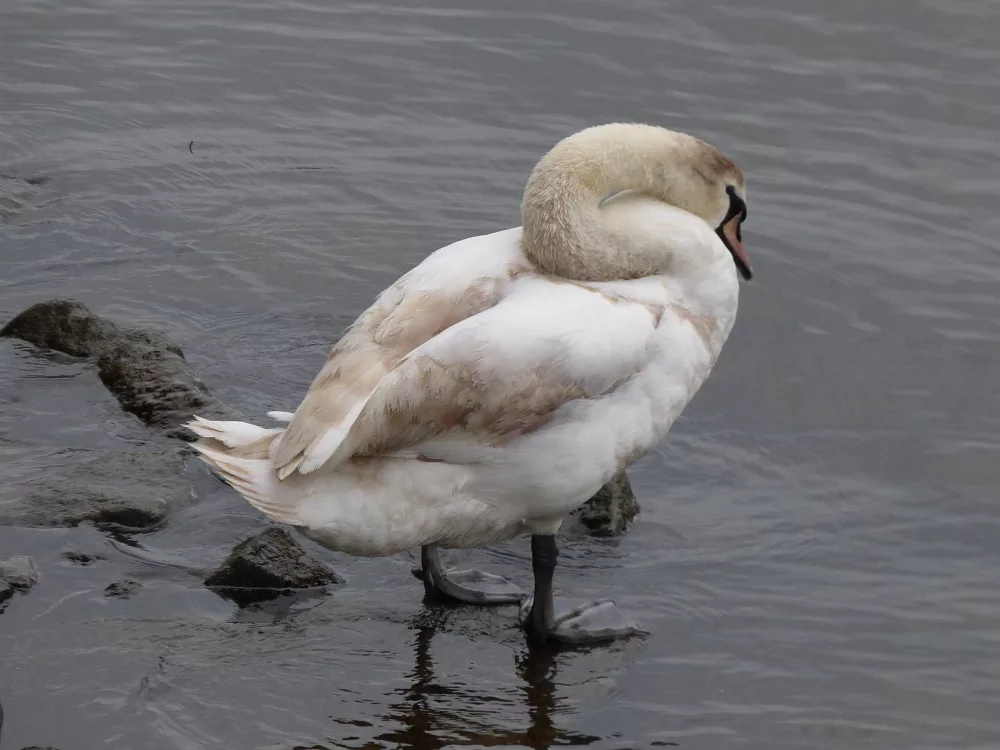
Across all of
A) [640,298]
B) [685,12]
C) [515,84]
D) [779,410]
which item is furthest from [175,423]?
[685,12]

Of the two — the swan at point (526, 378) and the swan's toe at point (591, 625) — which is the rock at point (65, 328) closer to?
the swan at point (526, 378)

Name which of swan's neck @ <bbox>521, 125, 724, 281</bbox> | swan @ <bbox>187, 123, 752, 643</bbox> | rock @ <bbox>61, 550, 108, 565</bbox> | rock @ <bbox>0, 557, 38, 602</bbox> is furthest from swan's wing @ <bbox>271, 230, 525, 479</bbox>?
rock @ <bbox>0, 557, 38, 602</bbox>

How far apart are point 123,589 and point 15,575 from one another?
353 millimetres

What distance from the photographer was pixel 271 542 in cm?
532

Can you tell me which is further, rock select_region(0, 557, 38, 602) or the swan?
rock select_region(0, 557, 38, 602)

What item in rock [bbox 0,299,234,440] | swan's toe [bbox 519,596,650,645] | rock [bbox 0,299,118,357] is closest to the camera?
swan's toe [bbox 519,596,650,645]

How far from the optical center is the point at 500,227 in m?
9.04

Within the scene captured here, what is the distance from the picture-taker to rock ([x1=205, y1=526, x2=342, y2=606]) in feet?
17.3

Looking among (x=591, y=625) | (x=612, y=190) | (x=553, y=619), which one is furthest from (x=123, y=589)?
(x=612, y=190)

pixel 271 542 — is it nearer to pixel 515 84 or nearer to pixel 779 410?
pixel 779 410

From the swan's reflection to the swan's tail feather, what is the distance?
0.67 metres

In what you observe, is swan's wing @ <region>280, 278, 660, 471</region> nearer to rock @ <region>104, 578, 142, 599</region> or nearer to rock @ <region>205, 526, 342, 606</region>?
rock @ <region>205, 526, 342, 606</region>

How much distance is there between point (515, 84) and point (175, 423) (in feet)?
16.7

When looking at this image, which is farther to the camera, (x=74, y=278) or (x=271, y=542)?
(x=74, y=278)
